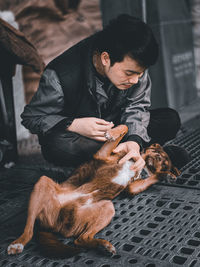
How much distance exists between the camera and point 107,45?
1.94 m

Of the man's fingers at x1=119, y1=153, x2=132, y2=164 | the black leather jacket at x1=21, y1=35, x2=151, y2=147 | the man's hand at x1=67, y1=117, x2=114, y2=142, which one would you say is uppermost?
the black leather jacket at x1=21, y1=35, x2=151, y2=147

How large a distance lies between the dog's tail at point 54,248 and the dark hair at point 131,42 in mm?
1004

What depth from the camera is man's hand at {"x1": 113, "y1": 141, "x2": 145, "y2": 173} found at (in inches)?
77.2

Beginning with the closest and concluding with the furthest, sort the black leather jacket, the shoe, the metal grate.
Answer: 1. the metal grate
2. the black leather jacket
3. the shoe

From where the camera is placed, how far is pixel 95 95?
7.15 feet

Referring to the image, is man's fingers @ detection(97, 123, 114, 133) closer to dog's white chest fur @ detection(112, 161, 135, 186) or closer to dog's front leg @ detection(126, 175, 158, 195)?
dog's white chest fur @ detection(112, 161, 135, 186)

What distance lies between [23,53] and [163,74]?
77.7 inches

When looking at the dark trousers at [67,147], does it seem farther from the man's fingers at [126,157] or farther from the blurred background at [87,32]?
the blurred background at [87,32]

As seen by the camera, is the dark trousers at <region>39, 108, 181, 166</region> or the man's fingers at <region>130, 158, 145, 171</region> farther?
the dark trousers at <region>39, 108, 181, 166</region>

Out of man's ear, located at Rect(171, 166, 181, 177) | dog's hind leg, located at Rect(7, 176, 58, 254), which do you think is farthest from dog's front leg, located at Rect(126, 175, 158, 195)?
dog's hind leg, located at Rect(7, 176, 58, 254)

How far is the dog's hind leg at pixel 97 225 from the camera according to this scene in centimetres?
→ 161

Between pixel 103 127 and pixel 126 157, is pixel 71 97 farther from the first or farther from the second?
pixel 126 157

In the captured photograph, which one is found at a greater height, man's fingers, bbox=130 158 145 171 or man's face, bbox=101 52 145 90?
man's face, bbox=101 52 145 90

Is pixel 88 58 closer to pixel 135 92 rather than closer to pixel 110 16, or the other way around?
pixel 135 92
